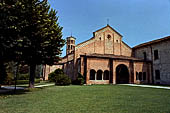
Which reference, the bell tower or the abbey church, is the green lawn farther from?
the bell tower

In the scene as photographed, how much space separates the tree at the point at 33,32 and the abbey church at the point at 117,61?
9.07 m

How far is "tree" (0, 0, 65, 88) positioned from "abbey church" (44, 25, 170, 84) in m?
9.07

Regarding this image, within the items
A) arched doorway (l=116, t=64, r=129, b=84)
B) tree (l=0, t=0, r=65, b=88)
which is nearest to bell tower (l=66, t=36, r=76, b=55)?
arched doorway (l=116, t=64, r=129, b=84)

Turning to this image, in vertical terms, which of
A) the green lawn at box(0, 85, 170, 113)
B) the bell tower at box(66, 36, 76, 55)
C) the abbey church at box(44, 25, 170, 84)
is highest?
the bell tower at box(66, 36, 76, 55)

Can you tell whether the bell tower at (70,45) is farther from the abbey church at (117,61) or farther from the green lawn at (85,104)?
the green lawn at (85,104)

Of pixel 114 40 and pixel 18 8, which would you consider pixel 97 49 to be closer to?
pixel 114 40

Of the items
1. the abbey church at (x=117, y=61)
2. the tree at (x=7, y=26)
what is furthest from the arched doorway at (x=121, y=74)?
the tree at (x=7, y=26)

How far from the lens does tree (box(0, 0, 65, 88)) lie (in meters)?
8.85

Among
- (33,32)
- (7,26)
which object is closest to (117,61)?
(33,32)

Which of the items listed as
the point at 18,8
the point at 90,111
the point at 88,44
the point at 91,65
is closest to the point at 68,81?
the point at 91,65

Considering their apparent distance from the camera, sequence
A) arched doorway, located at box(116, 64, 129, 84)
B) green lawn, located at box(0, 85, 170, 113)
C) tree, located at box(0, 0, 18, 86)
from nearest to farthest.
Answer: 1. green lawn, located at box(0, 85, 170, 113)
2. tree, located at box(0, 0, 18, 86)
3. arched doorway, located at box(116, 64, 129, 84)

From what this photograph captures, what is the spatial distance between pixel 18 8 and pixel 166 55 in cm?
2523

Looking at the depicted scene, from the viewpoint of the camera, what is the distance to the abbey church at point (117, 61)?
21281 mm

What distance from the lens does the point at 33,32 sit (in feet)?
32.1
